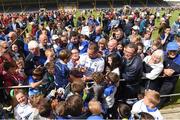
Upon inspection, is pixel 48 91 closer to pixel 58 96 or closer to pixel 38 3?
pixel 58 96

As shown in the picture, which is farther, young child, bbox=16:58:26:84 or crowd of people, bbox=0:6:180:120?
young child, bbox=16:58:26:84

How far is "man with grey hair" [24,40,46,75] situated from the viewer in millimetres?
6757

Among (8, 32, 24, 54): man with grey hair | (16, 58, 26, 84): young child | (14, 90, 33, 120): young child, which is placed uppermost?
(8, 32, 24, 54): man with grey hair

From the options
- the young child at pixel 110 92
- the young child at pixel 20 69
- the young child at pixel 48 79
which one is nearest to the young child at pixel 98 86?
the young child at pixel 110 92

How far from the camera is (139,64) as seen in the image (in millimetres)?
6238

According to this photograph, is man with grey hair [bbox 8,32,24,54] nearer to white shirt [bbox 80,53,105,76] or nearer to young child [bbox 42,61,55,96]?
young child [bbox 42,61,55,96]

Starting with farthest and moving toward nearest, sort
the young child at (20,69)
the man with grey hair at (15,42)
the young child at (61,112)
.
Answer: the man with grey hair at (15,42), the young child at (20,69), the young child at (61,112)

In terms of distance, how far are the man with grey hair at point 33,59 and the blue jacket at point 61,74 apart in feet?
2.80

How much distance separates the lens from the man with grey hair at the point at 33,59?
22.2 ft

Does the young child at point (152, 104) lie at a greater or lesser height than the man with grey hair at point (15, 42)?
lesser

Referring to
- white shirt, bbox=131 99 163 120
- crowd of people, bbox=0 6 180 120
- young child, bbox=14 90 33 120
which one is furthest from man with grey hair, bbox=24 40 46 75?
white shirt, bbox=131 99 163 120

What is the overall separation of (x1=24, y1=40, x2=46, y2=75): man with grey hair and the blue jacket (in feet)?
2.80

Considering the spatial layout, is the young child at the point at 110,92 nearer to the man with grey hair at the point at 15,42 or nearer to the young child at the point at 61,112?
the young child at the point at 61,112

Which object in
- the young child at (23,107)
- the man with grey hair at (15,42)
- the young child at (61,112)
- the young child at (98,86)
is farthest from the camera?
the man with grey hair at (15,42)
